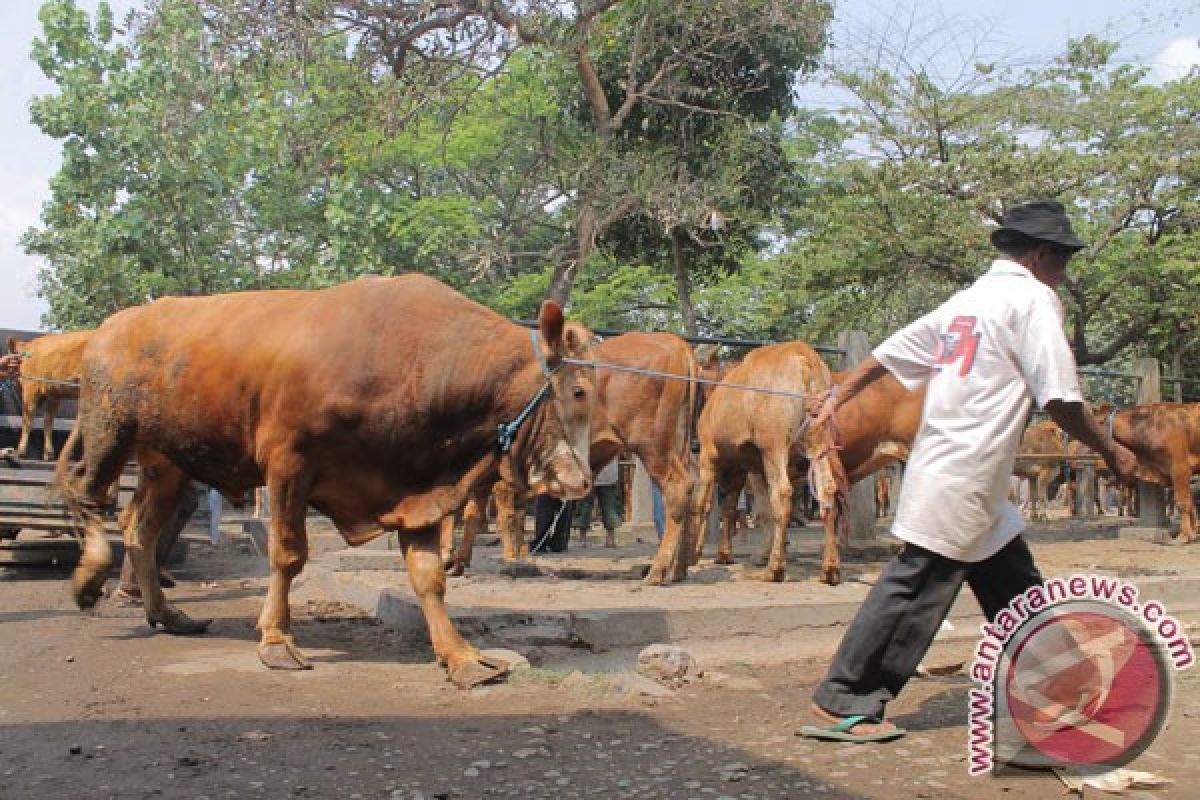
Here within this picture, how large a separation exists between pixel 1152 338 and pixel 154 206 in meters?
17.8

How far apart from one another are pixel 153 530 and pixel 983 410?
523 centimetres

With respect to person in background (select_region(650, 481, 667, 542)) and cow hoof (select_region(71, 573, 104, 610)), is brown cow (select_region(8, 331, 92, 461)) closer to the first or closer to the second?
cow hoof (select_region(71, 573, 104, 610))

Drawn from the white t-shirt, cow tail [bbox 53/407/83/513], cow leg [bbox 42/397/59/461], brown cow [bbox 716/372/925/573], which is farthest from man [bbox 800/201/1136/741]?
cow leg [bbox 42/397/59/461]

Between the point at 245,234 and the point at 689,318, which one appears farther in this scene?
the point at 245,234

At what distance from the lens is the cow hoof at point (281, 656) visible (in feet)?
18.1

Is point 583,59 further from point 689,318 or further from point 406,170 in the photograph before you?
point 406,170

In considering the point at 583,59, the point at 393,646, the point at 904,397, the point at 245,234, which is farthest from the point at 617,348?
the point at 245,234

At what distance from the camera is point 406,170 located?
27938 mm

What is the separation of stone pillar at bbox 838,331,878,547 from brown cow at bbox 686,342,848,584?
1.85m

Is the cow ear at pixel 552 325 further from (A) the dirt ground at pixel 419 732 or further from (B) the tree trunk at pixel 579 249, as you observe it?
(B) the tree trunk at pixel 579 249

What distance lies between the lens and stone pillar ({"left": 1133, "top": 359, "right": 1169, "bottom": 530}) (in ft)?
47.1

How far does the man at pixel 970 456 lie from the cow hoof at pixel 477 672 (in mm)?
1702

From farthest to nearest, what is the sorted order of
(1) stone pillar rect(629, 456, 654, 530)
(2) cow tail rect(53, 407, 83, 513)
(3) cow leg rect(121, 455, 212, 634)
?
1. (1) stone pillar rect(629, 456, 654, 530)
2. (3) cow leg rect(121, 455, 212, 634)
3. (2) cow tail rect(53, 407, 83, 513)

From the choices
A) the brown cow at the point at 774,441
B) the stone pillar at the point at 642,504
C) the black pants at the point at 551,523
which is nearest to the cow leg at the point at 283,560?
the brown cow at the point at 774,441
